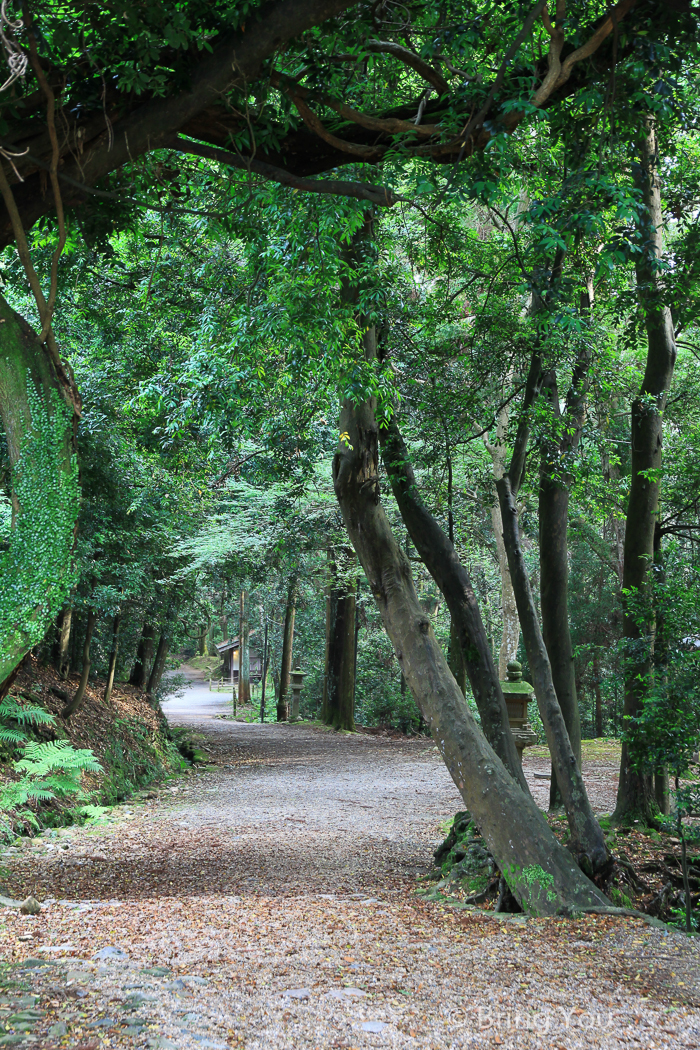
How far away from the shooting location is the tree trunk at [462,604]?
705 cm

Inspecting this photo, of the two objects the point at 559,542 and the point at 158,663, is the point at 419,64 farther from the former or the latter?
the point at 158,663

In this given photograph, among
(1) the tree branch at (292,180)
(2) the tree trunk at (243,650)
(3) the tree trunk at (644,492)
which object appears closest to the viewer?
(1) the tree branch at (292,180)

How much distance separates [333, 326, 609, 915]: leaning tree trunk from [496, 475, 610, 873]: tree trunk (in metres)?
0.42

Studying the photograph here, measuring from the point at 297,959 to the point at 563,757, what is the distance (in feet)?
10.1

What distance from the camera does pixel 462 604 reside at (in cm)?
729

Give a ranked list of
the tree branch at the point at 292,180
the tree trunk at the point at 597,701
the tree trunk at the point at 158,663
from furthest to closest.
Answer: the tree trunk at the point at 597,701, the tree trunk at the point at 158,663, the tree branch at the point at 292,180

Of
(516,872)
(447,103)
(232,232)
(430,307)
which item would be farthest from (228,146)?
(516,872)

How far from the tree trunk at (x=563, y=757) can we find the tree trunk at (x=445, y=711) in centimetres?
38

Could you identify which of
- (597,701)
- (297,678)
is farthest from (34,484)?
(297,678)

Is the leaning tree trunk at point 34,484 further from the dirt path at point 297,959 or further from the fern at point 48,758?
the fern at point 48,758

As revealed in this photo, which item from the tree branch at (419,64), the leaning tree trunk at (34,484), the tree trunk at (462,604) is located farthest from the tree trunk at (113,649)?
the tree branch at (419,64)

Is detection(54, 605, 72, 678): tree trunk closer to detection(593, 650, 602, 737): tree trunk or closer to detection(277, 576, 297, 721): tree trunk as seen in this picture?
detection(277, 576, 297, 721): tree trunk

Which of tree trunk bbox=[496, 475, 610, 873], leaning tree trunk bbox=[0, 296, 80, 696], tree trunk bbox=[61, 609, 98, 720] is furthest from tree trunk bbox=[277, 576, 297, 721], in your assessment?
leaning tree trunk bbox=[0, 296, 80, 696]

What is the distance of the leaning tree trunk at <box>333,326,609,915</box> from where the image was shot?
571 cm
